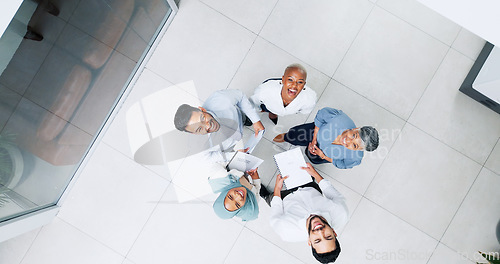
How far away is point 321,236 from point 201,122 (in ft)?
3.85

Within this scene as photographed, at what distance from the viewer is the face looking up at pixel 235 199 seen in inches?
105

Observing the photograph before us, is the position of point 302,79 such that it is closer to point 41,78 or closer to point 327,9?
point 327,9

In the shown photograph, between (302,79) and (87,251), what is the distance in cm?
265

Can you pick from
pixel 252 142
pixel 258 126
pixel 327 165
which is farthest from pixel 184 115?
pixel 327 165

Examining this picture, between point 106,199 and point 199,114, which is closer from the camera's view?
point 199,114

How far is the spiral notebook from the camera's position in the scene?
3.02 meters

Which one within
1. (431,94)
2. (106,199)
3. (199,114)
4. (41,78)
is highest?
(431,94)

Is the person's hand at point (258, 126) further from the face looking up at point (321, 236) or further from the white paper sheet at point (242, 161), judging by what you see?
the face looking up at point (321, 236)

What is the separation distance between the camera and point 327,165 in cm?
346

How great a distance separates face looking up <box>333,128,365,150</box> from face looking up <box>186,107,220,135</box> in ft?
3.16

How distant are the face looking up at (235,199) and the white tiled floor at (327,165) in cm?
78

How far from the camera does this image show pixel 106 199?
11.3 ft

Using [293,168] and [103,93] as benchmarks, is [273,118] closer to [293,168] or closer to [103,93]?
[293,168]

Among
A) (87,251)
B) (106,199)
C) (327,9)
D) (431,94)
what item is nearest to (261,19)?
(327,9)
